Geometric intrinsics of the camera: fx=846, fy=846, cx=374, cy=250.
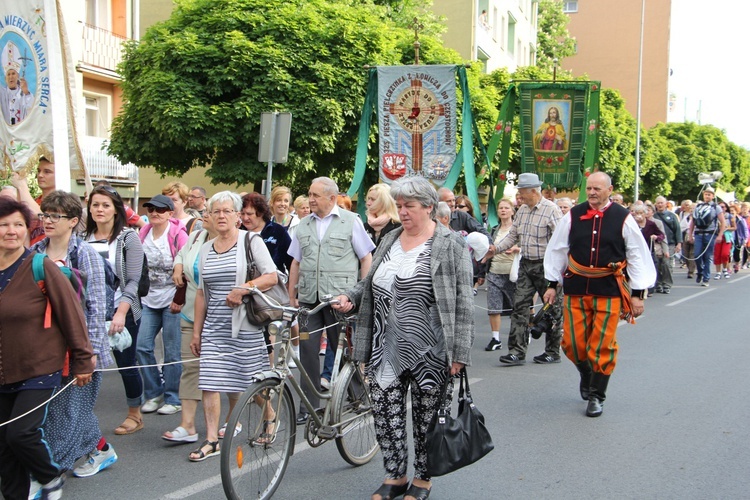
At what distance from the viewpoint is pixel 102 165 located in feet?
87.2

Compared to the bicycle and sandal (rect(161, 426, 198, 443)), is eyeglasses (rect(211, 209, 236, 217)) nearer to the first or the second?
the bicycle

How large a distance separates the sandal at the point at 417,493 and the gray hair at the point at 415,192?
63.9 inches

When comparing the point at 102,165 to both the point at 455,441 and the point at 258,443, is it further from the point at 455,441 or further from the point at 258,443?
the point at 455,441

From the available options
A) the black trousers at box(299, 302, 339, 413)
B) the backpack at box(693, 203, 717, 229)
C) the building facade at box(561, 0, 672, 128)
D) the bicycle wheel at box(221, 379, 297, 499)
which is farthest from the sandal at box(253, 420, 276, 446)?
the building facade at box(561, 0, 672, 128)

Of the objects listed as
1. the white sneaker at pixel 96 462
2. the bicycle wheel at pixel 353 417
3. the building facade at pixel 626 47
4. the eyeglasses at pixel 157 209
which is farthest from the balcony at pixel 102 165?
the building facade at pixel 626 47

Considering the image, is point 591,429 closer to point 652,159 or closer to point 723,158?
point 652,159

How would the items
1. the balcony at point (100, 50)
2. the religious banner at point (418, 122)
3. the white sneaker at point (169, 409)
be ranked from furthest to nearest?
the balcony at point (100, 50)
the religious banner at point (418, 122)
the white sneaker at point (169, 409)

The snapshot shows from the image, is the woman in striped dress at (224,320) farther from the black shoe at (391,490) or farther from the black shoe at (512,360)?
the black shoe at (512,360)

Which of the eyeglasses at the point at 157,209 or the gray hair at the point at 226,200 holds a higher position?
the gray hair at the point at 226,200

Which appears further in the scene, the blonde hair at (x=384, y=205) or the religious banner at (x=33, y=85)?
the blonde hair at (x=384, y=205)

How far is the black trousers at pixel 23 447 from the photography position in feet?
14.9

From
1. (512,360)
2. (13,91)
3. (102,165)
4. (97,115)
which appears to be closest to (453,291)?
(13,91)

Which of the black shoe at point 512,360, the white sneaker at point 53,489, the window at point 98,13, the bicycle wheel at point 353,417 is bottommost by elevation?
the black shoe at point 512,360

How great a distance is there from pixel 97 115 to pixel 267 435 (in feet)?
78.9
